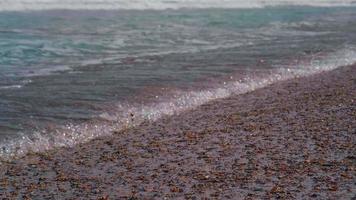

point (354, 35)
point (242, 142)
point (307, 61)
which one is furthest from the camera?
point (354, 35)

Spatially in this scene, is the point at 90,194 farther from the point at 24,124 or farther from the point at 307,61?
the point at 307,61

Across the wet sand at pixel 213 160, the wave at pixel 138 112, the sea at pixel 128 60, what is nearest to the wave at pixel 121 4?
the sea at pixel 128 60

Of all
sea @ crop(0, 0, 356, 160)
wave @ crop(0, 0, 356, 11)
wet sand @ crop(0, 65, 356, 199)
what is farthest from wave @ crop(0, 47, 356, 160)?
wave @ crop(0, 0, 356, 11)

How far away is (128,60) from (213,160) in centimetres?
989

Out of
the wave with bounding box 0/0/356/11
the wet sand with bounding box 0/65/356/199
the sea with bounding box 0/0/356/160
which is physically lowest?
the wave with bounding box 0/0/356/11

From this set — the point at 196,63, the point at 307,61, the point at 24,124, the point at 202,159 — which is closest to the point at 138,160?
the point at 202,159

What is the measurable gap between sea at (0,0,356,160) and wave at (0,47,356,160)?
0.02 m

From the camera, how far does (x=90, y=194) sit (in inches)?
335

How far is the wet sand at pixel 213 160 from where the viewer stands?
859 centimetres

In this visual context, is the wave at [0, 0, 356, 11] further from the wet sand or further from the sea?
the wet sand

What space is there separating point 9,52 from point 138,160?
38.0ft

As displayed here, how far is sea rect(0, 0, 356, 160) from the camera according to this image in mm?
12578

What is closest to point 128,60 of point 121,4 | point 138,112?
point 138,112

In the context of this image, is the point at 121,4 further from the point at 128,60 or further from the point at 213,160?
the point at 213,160
